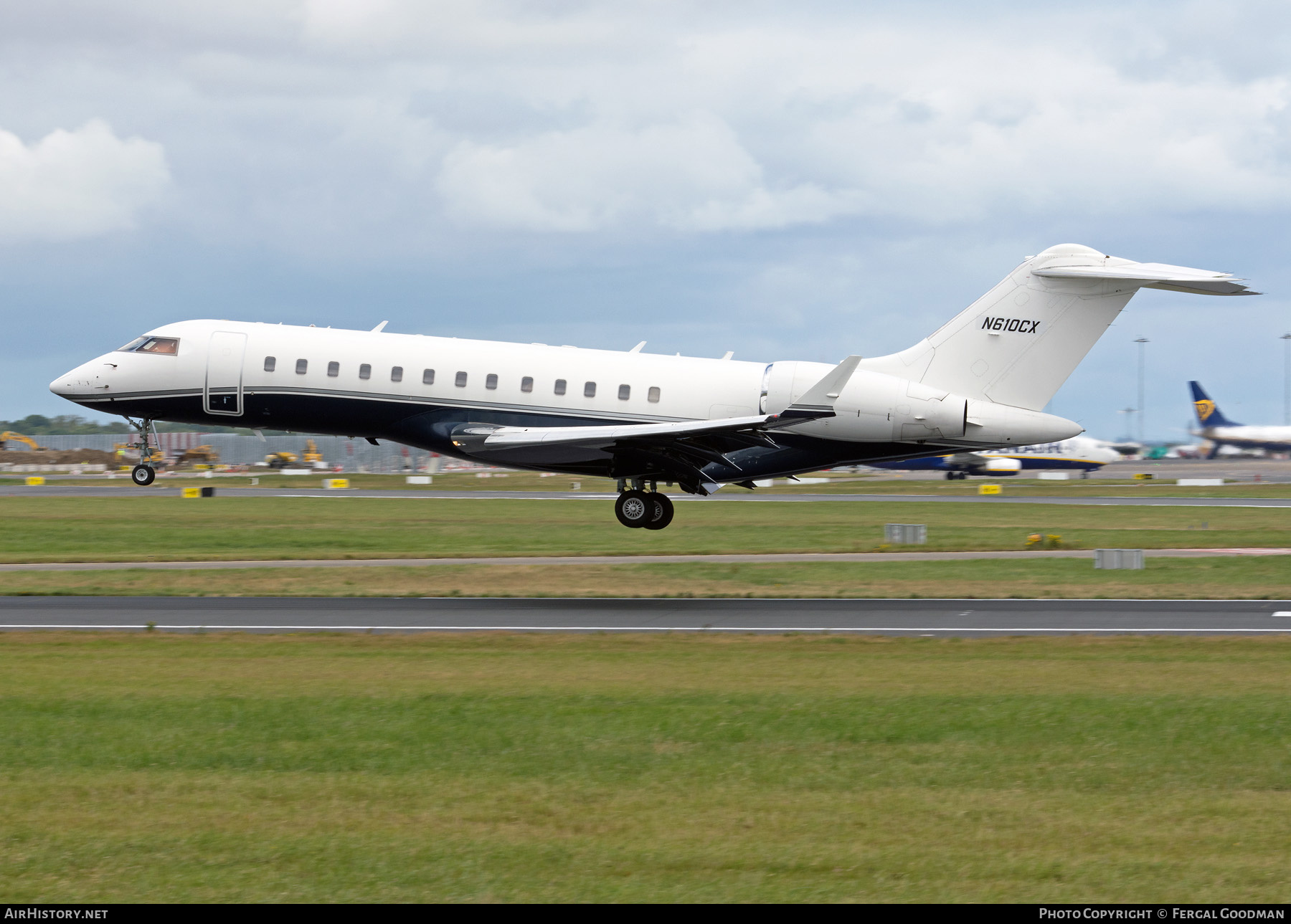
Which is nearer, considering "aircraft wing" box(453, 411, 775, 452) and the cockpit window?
"aircraft wing" box(453, 411, 775, 452)

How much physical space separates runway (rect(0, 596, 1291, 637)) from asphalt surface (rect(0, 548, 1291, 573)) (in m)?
7.47

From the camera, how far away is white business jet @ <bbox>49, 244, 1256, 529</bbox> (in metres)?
28.9

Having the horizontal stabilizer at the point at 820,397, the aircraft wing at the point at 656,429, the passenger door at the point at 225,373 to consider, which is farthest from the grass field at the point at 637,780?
the passenger door at the point at 225,373

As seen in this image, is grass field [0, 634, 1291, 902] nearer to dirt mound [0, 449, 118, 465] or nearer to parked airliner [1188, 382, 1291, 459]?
dirt mound [0, 449, 118, 465]

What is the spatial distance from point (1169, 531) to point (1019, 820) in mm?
43498

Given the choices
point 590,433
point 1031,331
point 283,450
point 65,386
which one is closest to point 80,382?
point 65,386

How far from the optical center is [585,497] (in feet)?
217

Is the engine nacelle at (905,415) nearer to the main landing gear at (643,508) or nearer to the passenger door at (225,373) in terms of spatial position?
the main landing gear at (643,508)

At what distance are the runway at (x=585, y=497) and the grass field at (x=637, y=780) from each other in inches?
1754

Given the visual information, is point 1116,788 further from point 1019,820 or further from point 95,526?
point 95,526

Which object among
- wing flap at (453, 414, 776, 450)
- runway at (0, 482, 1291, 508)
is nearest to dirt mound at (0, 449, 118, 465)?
runway at (0, 482, 1291, 508)

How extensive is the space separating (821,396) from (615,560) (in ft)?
40.7

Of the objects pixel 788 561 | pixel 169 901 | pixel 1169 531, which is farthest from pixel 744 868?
pixel 1169 531

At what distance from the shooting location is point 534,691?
51.9 feet
